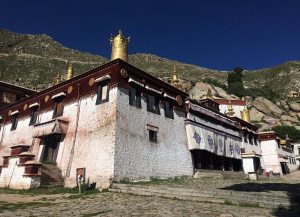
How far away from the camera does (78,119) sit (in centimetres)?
2002

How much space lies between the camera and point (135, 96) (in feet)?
64.0

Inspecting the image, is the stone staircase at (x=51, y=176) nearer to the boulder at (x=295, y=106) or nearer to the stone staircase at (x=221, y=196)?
the stone staircase at (x=221, y=196)

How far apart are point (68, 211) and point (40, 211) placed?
2.92ft

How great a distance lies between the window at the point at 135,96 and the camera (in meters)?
19.0

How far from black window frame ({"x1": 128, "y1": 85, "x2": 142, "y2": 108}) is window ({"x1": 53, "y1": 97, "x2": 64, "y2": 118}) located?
5.75 m

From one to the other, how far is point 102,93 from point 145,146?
13.9 ft

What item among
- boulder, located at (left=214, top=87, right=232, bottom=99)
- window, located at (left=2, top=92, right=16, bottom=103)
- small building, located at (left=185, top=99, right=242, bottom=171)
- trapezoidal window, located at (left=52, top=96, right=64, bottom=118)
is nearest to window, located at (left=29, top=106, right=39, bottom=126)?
trapezoidal window, located at (left=52, top=96, right=64, bottom=118)

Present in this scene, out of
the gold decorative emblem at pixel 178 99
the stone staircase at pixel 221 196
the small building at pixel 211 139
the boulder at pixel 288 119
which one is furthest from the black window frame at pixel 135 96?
the boulder at pixel 288 119

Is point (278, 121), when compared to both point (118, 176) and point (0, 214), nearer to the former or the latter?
point (118, 176)

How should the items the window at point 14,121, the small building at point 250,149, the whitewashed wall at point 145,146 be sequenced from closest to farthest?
the whitewashed wall at point 145,146 < the window at point 14,121 < the small building at point 250,149

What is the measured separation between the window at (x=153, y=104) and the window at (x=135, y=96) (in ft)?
3.33

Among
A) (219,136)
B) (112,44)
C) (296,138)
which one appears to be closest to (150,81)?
(112,44)

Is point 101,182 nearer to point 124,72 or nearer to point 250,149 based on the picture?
point 124,72

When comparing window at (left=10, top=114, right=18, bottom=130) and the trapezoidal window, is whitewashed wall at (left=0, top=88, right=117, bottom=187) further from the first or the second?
window at (left=10, top=114, right=18, bottom=130)
